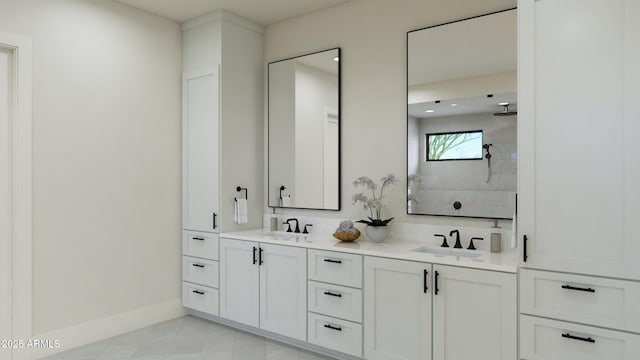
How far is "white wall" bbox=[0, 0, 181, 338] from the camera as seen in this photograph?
3158mm

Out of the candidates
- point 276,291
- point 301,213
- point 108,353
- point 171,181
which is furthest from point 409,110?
point 108,353

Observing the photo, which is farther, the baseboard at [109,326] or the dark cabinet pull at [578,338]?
the baseboard at [109,326]

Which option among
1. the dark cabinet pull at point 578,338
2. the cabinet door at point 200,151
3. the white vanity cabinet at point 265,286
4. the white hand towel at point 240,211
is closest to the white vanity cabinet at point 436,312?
the dark cabinet pull at point 578,338

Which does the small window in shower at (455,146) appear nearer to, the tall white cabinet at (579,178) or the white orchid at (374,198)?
the white orchid at (374,198)

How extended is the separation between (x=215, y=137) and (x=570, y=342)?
303 centimetres

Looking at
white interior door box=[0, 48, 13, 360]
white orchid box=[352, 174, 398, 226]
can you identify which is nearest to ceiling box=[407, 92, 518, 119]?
white orchid box=[352, 174, 398, 226]

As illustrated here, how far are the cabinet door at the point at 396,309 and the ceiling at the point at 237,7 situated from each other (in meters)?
2.27

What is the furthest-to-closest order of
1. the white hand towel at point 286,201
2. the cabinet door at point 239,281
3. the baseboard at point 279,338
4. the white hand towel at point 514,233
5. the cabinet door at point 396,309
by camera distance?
the white hand towel at point 286,201
the cabinet door at point 239,281
the baseboard at point 279,338
the cabinet door at point 396,309
the white hand towel at point 514,233

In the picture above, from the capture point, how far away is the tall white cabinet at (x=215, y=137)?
3.82 meters

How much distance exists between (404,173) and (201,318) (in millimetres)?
2317

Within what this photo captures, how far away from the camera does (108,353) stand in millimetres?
3186

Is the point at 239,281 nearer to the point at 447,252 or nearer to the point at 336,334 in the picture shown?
the point at 336,334

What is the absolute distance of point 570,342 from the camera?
7.06 feet

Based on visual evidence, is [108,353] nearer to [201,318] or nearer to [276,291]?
[201,318]
